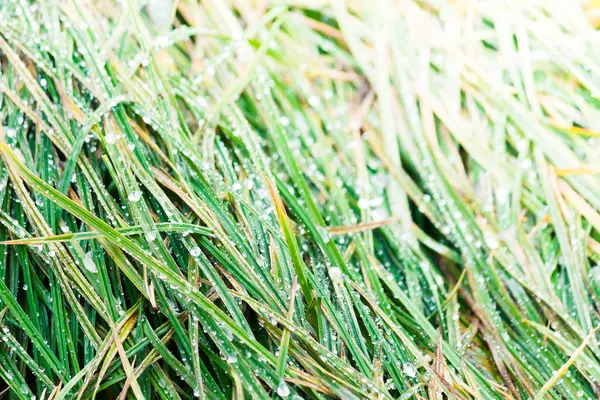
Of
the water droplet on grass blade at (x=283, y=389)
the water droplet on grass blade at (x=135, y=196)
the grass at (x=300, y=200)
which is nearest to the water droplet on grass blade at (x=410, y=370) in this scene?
the grass at (x=300, y=200)

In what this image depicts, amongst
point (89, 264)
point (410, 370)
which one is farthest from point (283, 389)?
point (89, 264)

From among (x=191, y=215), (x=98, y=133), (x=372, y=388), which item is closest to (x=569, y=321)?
(x=372, y=388)

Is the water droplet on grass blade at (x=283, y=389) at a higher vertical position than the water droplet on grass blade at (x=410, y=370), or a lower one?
higher

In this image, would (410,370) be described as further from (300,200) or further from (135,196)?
(135,196)

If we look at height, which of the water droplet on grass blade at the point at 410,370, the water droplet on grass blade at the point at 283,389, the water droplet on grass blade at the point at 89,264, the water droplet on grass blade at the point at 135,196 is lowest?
the water droplet on grass blade at the point at 410,370

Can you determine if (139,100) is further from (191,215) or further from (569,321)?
(569,321)

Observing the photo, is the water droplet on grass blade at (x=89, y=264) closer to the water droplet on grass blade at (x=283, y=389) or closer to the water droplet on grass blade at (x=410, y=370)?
the water droplet on grass blade at (x=283, y=389)

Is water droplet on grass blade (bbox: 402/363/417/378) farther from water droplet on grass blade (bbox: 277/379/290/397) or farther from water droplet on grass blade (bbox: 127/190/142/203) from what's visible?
water droplet on grass blade (bbox: 127/190/142/203)

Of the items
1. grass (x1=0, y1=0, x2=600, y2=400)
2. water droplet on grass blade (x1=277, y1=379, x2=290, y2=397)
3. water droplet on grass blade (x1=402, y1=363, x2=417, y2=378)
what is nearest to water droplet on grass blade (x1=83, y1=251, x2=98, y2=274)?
grass (x1=0, y1=0, x2=600, y2=400)
